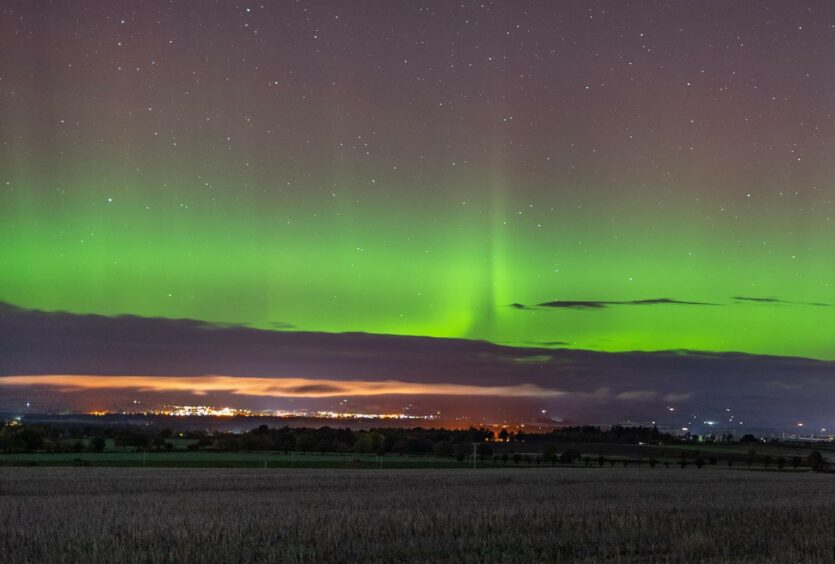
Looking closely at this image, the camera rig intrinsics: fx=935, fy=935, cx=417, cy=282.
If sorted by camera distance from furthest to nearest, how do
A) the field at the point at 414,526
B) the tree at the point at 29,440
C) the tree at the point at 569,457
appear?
1. the tree at the point at 569,457
2. the tree at the point at 29,440
3. the field at the point at 414,526

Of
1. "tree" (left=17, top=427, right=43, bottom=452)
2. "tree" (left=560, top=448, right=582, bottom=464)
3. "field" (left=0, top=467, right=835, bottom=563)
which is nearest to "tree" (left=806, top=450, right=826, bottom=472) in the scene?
"tree" (left=560, top=448, right=582, bottom=464)

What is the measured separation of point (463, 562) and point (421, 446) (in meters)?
140

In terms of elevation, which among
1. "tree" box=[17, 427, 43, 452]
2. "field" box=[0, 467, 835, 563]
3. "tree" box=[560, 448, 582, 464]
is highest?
"field" box=[0, 467, 835, 563]

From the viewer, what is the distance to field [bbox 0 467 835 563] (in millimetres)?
23672

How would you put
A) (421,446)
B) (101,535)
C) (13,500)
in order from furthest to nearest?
(421,446) < (13,500) < (101,535)

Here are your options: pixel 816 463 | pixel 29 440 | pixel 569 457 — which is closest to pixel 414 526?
pixel 816 463

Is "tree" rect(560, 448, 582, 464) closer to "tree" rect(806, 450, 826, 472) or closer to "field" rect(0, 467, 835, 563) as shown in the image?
"tree" rect(806, 450, 826, 472)

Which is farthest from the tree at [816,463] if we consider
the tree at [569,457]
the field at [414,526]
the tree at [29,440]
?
the tree at [29,440]

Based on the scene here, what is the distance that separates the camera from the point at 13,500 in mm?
41594

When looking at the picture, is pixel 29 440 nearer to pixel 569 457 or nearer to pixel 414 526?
pixel 569 457

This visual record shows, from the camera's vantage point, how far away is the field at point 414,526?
932 inches

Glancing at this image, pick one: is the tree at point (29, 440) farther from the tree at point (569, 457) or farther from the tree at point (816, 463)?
the tree at point (816, 463)

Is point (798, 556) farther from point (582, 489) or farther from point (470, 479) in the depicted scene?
point (470, 479)

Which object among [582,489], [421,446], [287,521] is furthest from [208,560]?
[421,446]
